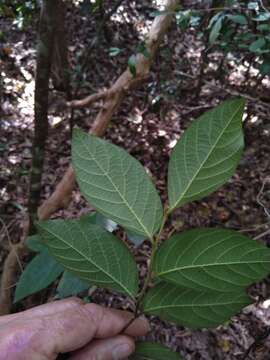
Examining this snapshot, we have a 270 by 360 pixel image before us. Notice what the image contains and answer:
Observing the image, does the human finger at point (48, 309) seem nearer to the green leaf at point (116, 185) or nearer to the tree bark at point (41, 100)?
the green leaf at point (116, 185)

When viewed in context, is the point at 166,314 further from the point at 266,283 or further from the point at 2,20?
the point at 2,20

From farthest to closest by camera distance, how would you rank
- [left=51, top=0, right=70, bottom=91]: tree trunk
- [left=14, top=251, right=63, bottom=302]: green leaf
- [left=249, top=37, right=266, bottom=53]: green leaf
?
[left=51, top=0, right=70, bottom=91]: tree trunk → [left=249, top=37, right=266, bottom=53]: green leaf → [left=14, top=251, right=63, bottom=302]: green leaf

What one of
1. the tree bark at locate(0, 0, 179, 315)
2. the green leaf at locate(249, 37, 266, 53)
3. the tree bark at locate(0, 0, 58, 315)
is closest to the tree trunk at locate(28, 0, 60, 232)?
the tree bark at locate(0, 0, 58, 315)

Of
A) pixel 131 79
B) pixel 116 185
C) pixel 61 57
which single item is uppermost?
pixel 61 57

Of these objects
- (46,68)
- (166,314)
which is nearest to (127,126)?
(46,68)

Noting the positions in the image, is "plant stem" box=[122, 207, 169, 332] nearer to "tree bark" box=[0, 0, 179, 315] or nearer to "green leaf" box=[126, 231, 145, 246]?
"green leaf" box=[126, 231, 145, 246]

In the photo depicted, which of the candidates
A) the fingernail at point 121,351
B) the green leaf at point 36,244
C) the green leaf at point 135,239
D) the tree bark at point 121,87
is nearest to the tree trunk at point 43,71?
the green leaf at point 36,244

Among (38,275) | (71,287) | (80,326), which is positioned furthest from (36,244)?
(80,326)

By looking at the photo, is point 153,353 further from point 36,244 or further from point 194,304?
point 36,244
